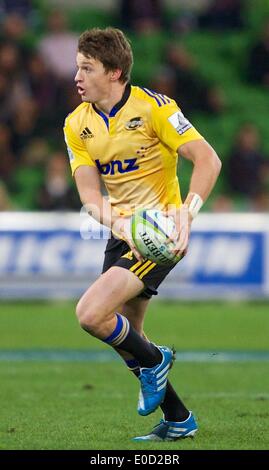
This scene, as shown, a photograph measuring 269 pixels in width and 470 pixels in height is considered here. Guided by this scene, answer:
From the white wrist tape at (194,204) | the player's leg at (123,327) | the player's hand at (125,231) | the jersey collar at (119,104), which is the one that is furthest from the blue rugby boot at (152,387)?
the jersey collar at (119,104)

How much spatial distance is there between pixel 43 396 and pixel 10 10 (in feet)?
41.0

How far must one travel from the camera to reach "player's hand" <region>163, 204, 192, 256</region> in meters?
6.62

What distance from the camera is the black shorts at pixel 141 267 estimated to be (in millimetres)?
6973

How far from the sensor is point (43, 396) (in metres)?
9.23

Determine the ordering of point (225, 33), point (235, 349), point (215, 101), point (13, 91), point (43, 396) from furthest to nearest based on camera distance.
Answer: point (225, 33), point (215, 101), point (13, 91), point (235, 349), point (43, 396)

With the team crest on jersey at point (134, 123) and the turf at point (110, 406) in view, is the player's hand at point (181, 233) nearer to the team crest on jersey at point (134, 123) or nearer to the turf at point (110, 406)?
the team crest on jersey at point (134, 123)

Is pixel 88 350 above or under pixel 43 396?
under

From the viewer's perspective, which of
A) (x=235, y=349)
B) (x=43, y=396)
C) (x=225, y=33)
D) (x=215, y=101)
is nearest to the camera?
(x=43, y=396)

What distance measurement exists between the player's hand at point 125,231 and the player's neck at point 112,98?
0.66 m

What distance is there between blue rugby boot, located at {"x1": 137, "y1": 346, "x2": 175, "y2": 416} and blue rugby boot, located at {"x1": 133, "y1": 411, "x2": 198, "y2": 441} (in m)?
0.32

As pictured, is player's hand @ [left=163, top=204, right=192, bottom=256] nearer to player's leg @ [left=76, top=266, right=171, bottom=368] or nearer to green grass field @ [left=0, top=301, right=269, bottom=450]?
player's leg @ [left=76, top=266, right=171, bottom=368]

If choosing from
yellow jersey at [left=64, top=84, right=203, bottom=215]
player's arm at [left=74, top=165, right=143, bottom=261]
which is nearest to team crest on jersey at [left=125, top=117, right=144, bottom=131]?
yellow jersey at [left=64, top=84, right=203, bottom=215]
